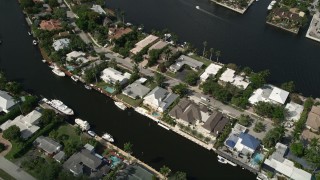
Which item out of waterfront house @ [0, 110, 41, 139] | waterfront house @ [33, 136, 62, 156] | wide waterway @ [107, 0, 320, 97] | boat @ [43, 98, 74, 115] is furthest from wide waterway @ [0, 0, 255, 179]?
wide waterway @ [107, 0, 320, 97]

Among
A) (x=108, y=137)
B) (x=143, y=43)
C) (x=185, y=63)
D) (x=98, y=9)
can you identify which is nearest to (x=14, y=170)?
(x=108, y=137)

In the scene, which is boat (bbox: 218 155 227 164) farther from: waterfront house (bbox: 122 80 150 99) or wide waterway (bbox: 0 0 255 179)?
waterfront house (bbox: 122 80 150 99)

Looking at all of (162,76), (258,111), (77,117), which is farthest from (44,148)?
(258,111)

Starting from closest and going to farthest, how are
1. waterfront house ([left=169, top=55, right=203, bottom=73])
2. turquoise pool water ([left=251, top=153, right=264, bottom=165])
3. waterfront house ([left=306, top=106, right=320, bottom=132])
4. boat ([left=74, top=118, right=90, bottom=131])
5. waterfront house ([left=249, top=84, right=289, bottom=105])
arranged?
turquoise pool water ([left=251, top=153, right=264, bottom=165]), boat ([left=74, top=118, right=90, bottom=131]), waterfront house ([left=306, top=106, right=320, bottom=132]), waterfront house ([left=249, top=84, right=289, bottom=105]), waterfront house ([left=169, top=55, right=203, bottom=73])

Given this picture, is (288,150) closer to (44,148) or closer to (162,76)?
(162,76)

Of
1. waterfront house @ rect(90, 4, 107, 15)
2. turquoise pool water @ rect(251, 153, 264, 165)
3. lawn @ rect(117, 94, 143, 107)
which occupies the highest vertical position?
waterfront house @ rect(90, 4, 107, 15)

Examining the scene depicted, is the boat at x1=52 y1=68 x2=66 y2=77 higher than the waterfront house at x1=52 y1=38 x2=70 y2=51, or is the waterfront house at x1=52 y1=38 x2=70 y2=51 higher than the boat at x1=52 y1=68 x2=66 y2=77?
the waterfront house at x1=52 y1=38 x2=70 y2=51

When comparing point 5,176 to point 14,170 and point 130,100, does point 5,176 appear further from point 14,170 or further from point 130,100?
point 130,100
